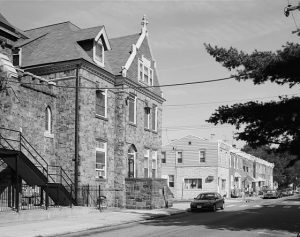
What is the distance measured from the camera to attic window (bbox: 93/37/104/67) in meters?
30.6

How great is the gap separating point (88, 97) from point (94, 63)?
7.65 ft

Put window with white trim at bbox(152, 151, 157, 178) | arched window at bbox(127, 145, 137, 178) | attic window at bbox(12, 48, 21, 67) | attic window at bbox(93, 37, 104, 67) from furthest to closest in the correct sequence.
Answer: window with white trim at bbox(152, 151, 157, 178) → arched window at bbox(127, 145, 137, 178) → attic window at bbox(93, 37, 104, 67) → attic window at bbox(12, 48, 21, 67)

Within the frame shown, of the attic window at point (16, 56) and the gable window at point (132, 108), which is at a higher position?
the attic window at point (16, 56)

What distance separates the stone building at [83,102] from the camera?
25594 millimetres

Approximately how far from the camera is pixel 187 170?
5694cm

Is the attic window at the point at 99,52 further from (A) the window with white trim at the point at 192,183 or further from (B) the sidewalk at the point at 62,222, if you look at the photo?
(A) the window with white trim at the point at 192,183

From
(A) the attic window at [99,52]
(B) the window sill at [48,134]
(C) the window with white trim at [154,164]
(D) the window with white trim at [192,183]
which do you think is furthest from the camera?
(D) the window with white trim at [192,183]

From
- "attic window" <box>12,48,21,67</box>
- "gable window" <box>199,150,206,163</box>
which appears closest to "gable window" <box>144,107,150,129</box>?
"attic window" <box>12,48,21,67</box>

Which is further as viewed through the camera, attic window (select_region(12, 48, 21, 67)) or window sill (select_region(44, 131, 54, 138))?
attic window (select_region(12, 48, 21, 67))

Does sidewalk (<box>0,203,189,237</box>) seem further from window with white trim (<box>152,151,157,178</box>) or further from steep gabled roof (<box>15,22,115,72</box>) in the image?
window with white trim (<box>152,151,157,178</box>)

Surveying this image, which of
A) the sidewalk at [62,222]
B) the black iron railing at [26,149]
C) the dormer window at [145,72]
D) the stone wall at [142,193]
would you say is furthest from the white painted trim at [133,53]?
the sidewalk at [62,222]

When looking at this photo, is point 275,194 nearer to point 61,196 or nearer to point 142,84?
point 142,84

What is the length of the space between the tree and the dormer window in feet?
47.8

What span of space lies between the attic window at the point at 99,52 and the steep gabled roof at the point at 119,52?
1.73 m
